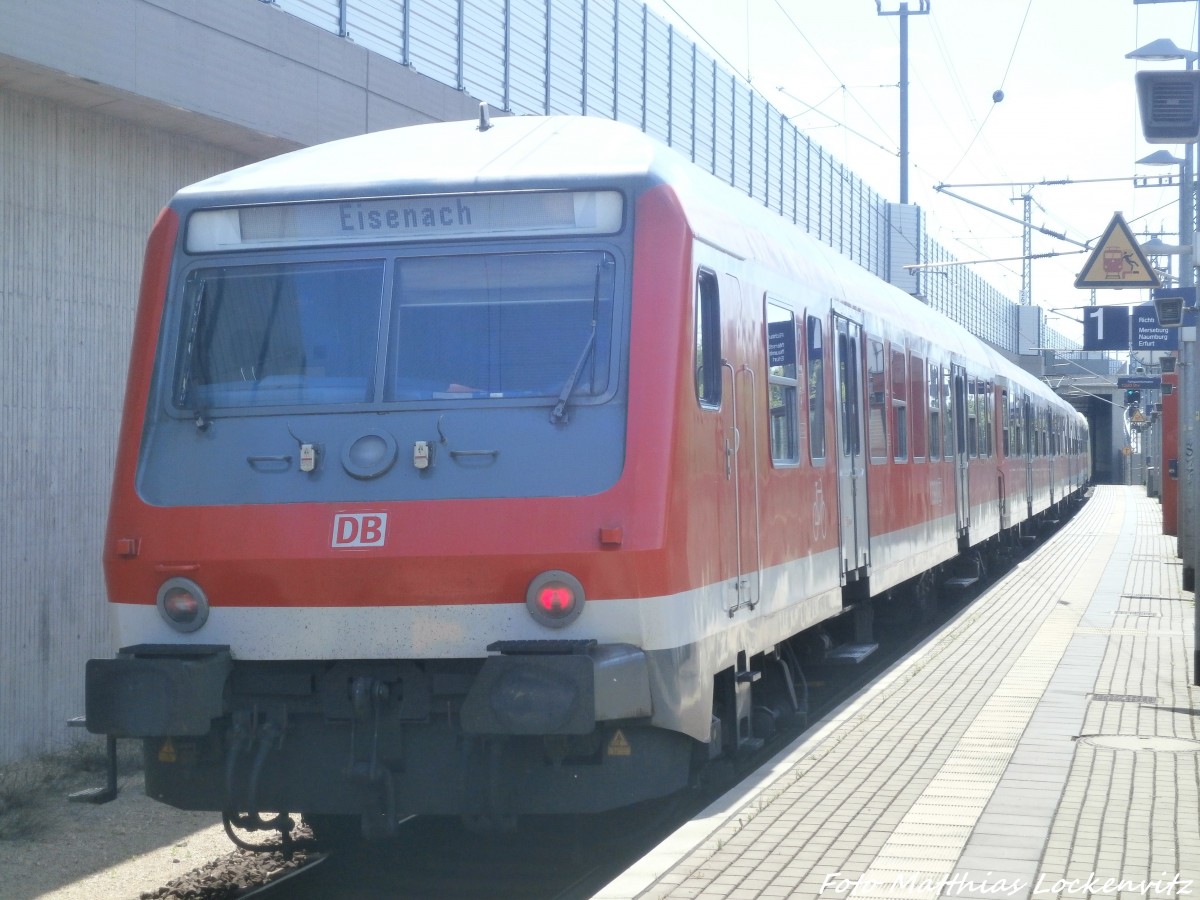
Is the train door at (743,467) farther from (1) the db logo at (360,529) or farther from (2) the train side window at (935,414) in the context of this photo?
(2) the train side window at (935,414)

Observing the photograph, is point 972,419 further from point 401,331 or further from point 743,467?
point 401,331

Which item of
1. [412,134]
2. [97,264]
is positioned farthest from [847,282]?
[97,264]

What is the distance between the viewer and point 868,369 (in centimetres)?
1111

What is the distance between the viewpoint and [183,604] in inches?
247

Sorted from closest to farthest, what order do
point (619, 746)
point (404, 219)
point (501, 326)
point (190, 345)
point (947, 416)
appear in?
point (619, 746), point (501, 326), point (404, 219), point (190, 345), point (947, 416)

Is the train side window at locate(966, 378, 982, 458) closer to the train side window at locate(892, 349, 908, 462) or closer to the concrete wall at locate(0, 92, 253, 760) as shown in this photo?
the train side window at locate(892, 349, 908, 462)

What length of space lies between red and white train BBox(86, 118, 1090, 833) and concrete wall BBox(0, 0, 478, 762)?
3442 millimetres

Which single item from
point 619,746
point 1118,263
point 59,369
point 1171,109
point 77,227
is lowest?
point 619,746

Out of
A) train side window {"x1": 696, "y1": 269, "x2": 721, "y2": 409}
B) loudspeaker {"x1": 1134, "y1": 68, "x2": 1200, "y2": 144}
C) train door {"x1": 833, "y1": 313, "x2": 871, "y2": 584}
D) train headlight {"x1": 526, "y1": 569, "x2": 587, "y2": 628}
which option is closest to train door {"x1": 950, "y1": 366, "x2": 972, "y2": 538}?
train door {"x1": 833, "y1": 313, "x2": 871, "y2": 584}

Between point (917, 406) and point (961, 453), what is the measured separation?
346cm

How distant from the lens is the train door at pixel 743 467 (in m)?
7.11

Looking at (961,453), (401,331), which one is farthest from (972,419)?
(401,331)

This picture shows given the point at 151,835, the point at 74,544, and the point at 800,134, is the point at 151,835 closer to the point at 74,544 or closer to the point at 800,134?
the point at 74,544

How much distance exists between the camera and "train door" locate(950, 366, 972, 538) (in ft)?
54.4
